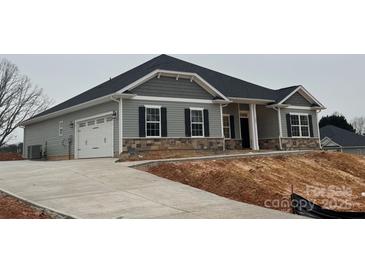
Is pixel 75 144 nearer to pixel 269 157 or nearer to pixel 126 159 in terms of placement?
pixel 126 159

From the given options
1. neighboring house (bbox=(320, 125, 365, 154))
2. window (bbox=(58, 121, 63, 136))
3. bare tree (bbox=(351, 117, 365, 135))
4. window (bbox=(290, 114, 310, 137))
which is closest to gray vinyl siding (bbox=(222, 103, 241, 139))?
window (bbox=(290, 114, 310, 137))

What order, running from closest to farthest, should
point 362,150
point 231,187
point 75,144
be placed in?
point 231,187 < point 75,144 < point 362,150

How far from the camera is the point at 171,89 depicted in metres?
17.8

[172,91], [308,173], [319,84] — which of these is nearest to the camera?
[308,173]

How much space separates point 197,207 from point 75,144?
1379cm

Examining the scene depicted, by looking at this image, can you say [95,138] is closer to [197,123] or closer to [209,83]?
[197,123]

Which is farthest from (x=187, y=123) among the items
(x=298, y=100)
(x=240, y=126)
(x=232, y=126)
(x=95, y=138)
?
(x=298, y=100)

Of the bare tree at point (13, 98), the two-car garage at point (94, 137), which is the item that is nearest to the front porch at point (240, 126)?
the two-car garage at point (94, 137)

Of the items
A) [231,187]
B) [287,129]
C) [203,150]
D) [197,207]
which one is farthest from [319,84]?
[197,207]

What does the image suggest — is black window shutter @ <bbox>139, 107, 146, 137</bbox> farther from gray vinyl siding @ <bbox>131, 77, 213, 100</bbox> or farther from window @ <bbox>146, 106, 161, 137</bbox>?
gray vinyl siding @ <bbox>131, 77, 213, 100</bbox>

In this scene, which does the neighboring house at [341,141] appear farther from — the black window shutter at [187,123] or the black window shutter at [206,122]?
the black window shutter at [187,123]

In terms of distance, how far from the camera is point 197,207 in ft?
25.0

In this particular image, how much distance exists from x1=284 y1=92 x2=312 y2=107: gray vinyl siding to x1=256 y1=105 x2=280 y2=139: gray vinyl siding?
1.34 m

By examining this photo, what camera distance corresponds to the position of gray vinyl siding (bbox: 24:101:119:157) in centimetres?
1734
